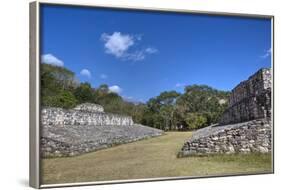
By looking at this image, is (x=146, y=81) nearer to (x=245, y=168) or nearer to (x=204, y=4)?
(x=204, y=4)

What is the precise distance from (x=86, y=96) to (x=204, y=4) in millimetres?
2817

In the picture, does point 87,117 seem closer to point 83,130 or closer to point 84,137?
point 83,130

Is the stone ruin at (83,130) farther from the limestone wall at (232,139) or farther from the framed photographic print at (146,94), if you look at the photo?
the limestone wall at (232,139)

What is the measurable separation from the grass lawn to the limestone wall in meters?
0.11

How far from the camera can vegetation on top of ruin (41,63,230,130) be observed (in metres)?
9.26

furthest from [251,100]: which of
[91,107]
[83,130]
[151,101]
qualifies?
[83,130]

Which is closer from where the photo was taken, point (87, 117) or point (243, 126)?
point (87, 117)

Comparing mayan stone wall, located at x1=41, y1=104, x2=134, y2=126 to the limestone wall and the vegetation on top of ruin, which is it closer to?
the vegetation on top of ruin

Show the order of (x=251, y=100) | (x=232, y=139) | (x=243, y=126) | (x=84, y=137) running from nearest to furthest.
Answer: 1. (x=84, y=137)
2. (x=232, y=139)
3. (x=243, y=126)
4. (x=251, y=100)

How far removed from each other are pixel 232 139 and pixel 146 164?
1794 mm

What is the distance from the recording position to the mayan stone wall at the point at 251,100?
35.2 ft

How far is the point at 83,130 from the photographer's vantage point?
31.3 ft
